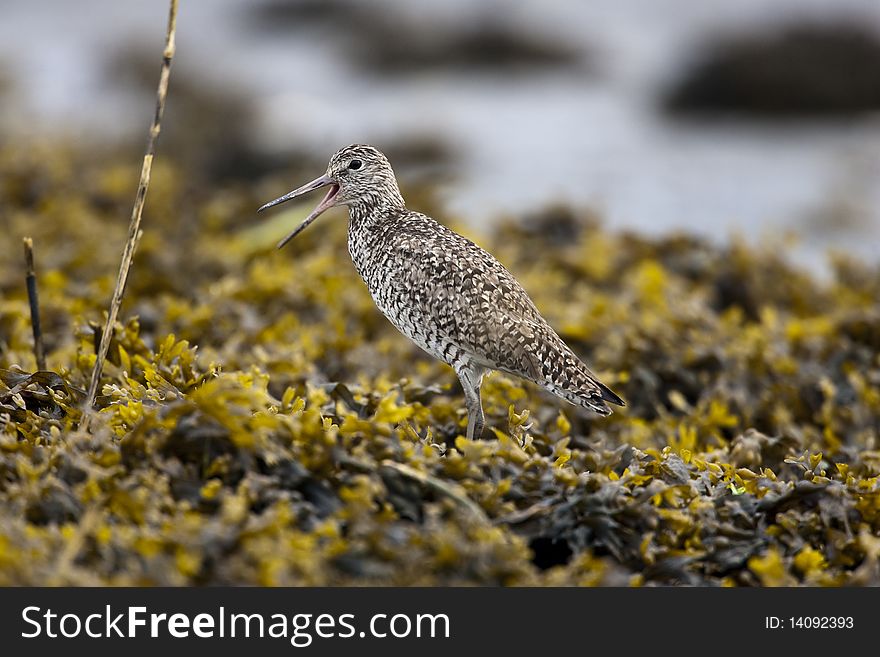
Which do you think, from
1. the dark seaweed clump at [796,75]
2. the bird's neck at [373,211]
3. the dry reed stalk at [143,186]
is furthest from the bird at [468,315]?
the dark seaweed clump at [796,75]

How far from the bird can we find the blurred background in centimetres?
561

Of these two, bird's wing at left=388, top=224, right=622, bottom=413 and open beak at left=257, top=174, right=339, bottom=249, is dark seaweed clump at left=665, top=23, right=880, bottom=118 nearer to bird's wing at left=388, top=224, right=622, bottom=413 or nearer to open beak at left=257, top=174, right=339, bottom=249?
open beak at left=257, top=174, right=339, bottom=249

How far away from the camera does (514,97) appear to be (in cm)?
1652

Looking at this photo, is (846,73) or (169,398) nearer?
(169,398)

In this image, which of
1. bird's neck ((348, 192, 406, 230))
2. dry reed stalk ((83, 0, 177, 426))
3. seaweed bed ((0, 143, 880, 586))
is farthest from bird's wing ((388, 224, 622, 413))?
dry reed stalk ((83, 0, 177, 426))

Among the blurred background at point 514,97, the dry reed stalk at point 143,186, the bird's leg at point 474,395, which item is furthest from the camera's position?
the blurred background at point 514,97

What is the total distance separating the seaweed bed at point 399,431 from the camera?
2.97m

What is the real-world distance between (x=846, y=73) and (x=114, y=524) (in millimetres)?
15847

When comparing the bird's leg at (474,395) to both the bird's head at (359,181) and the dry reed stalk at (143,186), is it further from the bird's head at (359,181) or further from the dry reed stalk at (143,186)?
the dry reed stalk at (143,186)

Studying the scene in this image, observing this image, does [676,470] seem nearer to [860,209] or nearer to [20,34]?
[860,209]

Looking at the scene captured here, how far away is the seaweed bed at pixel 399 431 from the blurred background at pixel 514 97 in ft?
9.47

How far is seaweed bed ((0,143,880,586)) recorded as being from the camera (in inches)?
117
